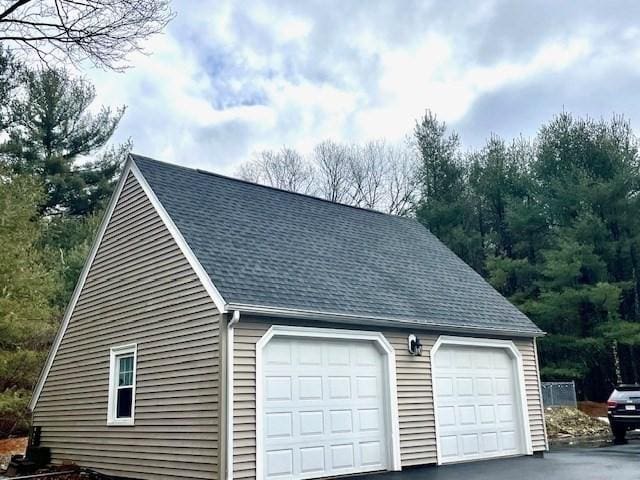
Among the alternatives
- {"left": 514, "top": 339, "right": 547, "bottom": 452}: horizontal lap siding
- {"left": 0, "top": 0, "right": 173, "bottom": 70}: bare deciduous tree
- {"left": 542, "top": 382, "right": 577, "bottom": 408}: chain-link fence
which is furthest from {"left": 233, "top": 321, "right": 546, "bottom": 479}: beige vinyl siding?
{"left": 542, "top": 382, "right": 577, "bottom": 408}: chain-link fence

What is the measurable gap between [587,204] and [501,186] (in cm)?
497

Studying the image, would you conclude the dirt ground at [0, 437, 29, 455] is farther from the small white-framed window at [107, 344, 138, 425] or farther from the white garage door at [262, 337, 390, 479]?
the white garage door at [262, 337, 390, 479]

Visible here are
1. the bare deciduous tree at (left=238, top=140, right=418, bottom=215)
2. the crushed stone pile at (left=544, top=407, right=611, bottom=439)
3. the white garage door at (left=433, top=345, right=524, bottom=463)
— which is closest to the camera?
the white garage door at (left=433, top=345, right=524, bottom=463)

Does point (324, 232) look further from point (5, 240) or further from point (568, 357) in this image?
point (568, 357)

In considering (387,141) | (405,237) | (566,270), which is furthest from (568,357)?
(387,141)

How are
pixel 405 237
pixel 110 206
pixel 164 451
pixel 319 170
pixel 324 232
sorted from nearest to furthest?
1. pixel 164 451
2. pixel 110 206
3. pixel 324 232
4. pixel 405 237
5. pixel 319 170

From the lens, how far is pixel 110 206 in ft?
39.3

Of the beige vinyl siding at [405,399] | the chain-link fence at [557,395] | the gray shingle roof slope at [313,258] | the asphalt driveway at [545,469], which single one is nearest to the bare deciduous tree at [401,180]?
the chain-link fence at [557,395]

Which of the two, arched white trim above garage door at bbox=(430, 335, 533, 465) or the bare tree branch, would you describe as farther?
arched white trim above garage door at bbox=(430, 335, 533, 465)

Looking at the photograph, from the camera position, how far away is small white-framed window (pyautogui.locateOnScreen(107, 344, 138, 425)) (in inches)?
398

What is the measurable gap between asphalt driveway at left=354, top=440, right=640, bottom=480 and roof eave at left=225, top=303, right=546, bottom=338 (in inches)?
94.7

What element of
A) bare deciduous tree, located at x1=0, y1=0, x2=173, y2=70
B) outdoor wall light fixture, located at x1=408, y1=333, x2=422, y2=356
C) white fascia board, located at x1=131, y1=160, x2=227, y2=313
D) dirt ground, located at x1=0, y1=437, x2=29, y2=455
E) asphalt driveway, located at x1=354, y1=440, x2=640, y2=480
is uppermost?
bare deciduous tree, located at x1=0, y1=0, x2=173, y2=70

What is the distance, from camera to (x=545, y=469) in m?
9.86

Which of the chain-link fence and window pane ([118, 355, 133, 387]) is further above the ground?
window pane ([118, 355, 133, 387])
